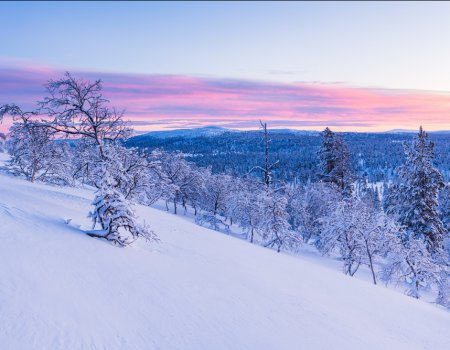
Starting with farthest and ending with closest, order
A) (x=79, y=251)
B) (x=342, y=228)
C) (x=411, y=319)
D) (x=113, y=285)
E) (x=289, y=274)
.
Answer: (x=342, y=228) → (x=289, y=274) → (x=411, y=319) → (x=79, y=251) → (x=113, y=285)

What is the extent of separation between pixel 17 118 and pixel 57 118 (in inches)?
66.1

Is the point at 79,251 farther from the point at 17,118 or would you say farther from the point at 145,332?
the point at 17,118

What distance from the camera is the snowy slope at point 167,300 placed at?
643 centimetres

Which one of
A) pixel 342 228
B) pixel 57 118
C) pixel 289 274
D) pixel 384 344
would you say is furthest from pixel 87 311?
pixel 342 228

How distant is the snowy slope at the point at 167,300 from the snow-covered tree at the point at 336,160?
3048 centimetres

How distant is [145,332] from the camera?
22.0 ft

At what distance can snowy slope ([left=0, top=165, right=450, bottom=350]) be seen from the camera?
6.43 m

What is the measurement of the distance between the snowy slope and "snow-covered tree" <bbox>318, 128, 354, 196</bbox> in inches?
1200

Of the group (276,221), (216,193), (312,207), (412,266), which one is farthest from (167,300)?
(216,193)

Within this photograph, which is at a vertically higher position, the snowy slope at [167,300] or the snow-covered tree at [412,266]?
the snowy slope at [167,300]

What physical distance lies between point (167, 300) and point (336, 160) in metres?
39.0

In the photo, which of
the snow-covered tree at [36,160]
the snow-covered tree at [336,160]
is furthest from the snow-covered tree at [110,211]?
the snow-covered tree at [336,160]

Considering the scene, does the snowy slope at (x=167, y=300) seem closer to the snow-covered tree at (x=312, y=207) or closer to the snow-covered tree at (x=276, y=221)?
the snow-covered tree at (x=276, y=221)

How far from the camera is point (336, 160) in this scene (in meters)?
43.6
